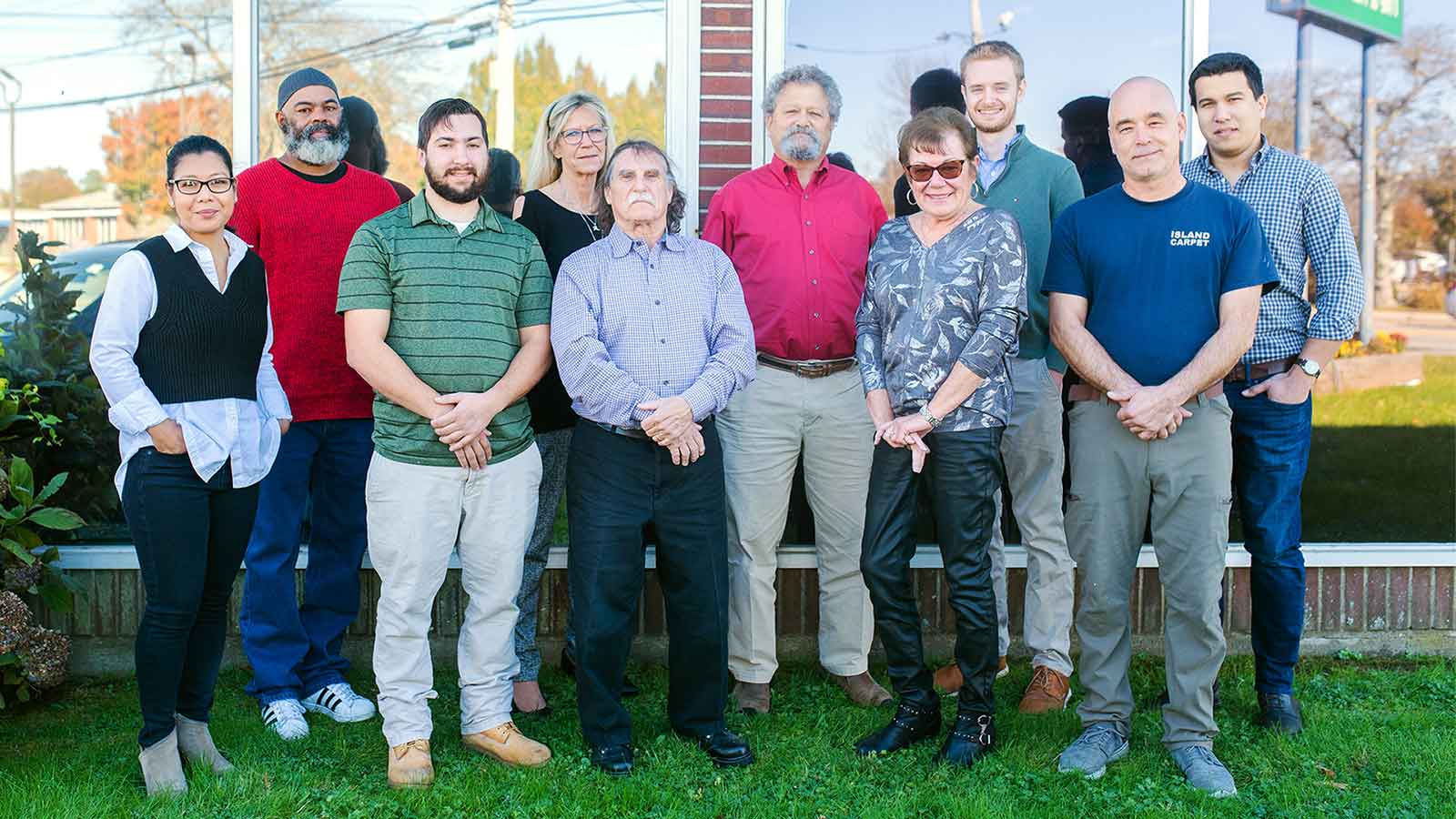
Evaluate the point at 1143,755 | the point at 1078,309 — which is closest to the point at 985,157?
the point at 1078,309

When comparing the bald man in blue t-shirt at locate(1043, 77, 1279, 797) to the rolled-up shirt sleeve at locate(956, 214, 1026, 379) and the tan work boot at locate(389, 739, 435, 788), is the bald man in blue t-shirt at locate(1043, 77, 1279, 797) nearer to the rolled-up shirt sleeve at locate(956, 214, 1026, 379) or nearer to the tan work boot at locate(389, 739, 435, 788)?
the rolled-up shirt sleeve at locate(956, 214, 1026, 379)

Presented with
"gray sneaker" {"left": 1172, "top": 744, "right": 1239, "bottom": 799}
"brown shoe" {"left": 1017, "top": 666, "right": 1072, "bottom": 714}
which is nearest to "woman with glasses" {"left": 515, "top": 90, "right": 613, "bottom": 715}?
"brown shoe" {"left": 1017, "top": 666, "right": 1072, "bottom": 714}

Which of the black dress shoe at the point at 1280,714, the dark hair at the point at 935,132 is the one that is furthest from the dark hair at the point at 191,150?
the black dress shoe at the point at 1280,714

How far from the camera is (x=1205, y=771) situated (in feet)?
11.2

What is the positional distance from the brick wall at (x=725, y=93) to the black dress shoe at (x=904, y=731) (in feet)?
6.78

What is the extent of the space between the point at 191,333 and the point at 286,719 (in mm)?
1340

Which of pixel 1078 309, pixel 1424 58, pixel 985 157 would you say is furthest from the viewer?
pixel 1424 58

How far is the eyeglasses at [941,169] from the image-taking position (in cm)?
349

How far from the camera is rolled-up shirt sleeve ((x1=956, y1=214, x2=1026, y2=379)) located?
11.3 feet

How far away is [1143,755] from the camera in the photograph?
11.9 feet

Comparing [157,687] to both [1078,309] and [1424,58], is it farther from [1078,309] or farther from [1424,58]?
[1424,58]

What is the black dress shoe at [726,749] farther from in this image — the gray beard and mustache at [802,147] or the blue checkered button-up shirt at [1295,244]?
the blue checkered button-up shirt at [1295,244]

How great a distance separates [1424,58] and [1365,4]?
330 millimetres

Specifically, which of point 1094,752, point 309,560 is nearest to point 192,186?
point 309,560
